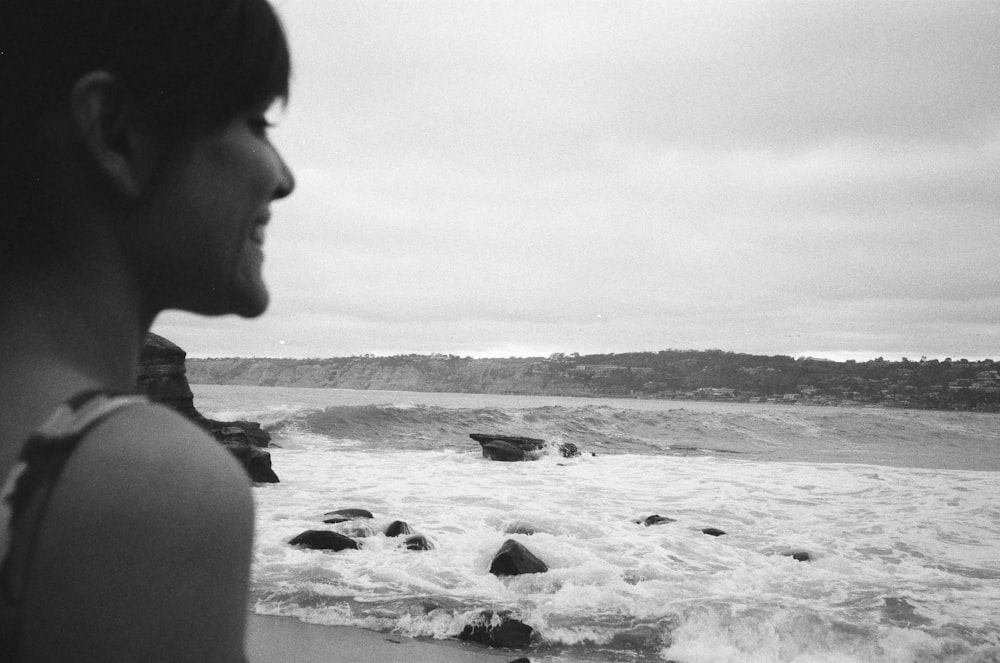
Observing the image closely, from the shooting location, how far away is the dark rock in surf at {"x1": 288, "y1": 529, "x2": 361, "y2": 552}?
26.3ft

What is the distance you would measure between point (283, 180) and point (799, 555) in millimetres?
8986

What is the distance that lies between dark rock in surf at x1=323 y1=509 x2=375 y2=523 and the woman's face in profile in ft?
29.9

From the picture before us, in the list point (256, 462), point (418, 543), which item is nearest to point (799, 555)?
point (418, 543)

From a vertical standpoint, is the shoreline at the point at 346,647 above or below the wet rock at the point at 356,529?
above

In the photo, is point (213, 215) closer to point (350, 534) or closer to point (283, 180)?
point (283, 180)

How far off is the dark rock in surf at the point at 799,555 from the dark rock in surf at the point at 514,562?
11.1 ft

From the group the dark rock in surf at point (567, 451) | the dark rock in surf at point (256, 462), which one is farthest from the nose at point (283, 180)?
the dark rock in surf at point (567, 451)

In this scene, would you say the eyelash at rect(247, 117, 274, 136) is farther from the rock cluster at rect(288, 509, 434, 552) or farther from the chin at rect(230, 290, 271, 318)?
the rock cluster at rect(288, 509, 434, 552)

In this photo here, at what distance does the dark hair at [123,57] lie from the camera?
2.40ft

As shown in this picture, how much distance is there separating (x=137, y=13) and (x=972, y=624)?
7.82m

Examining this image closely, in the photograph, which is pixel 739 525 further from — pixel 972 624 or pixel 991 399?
pixel 991 399

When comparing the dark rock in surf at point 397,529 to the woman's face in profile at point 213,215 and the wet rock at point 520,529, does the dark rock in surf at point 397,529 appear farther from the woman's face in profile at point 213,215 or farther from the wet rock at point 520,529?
the woman's face in profile at point 213,215

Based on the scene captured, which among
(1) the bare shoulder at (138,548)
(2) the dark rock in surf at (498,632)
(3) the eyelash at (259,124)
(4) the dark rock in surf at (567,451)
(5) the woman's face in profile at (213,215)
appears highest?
(3) the eyelash at (259,124)

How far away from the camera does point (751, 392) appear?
97.0 m
